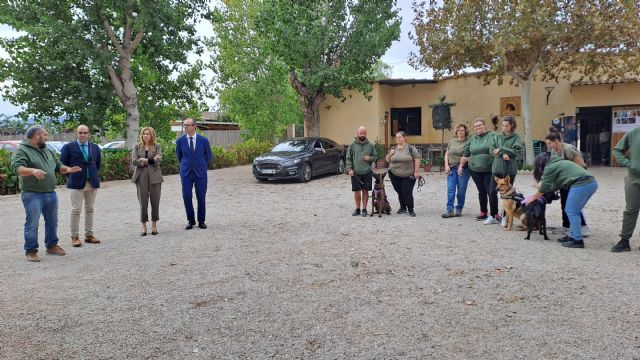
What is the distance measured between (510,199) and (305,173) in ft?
28.1

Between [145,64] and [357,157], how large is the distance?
42.3ft

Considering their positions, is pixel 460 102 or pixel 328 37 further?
pixel 460 102

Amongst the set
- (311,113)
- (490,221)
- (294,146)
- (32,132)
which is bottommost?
(490,221)

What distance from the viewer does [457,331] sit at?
3.64m

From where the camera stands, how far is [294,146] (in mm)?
15750

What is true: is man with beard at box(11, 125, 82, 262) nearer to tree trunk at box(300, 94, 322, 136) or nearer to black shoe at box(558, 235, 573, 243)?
black shoe at box(558, 235, 573, 243)

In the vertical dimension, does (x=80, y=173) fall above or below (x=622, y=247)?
above

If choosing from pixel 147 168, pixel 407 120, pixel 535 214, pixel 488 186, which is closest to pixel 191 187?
pixel 147 168

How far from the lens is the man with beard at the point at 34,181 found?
5.69 m

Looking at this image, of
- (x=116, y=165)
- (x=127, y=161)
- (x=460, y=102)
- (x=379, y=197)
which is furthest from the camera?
(x=460, y=102)

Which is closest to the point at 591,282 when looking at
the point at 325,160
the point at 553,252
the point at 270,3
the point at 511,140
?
the point at 553,252

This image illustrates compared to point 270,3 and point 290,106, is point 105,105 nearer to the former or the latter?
point 270,3

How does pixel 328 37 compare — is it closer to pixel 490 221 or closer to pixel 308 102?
pixel 308 102

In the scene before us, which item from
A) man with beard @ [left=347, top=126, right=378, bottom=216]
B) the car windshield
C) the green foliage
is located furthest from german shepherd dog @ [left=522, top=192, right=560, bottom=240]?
the green foliage
